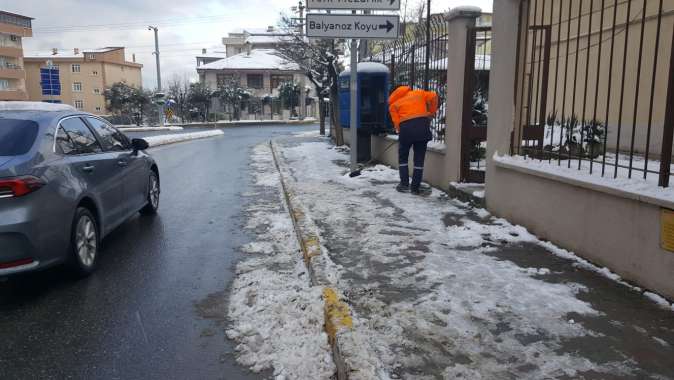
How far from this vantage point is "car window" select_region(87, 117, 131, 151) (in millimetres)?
6188

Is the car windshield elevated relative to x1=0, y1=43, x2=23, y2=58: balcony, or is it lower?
lower

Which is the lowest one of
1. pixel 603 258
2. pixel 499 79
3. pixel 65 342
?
pixel 65 342

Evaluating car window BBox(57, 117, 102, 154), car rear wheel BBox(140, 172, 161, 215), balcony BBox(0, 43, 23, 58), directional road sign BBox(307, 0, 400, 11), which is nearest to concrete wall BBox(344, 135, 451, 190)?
directional road sign BBox(307, 0, 400, 11)

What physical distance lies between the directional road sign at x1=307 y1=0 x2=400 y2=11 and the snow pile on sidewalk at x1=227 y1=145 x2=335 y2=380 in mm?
5319

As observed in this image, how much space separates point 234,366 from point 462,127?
5456 mm

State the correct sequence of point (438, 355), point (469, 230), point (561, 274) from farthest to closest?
point (469, 230) < point (561, 274) < point (438, 355)

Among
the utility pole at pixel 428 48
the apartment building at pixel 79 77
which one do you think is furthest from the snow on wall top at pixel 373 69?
the apartment building at pixel 79 77

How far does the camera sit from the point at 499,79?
21.1 feet

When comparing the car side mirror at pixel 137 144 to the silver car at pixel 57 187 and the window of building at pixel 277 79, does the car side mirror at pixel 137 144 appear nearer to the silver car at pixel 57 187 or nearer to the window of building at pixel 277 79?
the silver car at pixel 57 187

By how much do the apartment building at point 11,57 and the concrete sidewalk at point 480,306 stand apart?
66.4 m

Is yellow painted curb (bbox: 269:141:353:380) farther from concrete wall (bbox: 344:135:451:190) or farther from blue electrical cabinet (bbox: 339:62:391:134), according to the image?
blue electrical cabinet (bbox: 339:62:391:134)

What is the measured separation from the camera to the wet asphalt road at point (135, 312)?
3.38 metres

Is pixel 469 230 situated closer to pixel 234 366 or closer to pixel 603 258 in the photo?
pixel 603 258

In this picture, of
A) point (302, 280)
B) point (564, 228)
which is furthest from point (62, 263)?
point (564, 228)
